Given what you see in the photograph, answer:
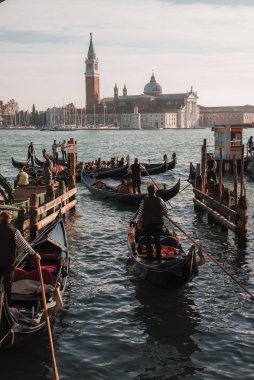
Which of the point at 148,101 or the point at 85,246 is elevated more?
the point at 148,101

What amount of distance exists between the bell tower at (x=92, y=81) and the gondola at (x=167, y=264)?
6305 inches

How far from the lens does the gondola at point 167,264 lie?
28.2ft

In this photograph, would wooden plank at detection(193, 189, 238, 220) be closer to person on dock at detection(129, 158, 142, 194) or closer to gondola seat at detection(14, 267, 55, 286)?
person on dock at detection(129, 158, 142, 194)

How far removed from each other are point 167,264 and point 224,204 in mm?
5371

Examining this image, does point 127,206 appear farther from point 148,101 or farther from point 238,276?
point 148,101

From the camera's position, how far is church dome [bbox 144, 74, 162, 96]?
18425 cm

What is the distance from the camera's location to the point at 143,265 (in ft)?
31.1

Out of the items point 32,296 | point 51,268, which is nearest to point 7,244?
point 32,296

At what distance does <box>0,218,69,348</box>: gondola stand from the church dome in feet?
583

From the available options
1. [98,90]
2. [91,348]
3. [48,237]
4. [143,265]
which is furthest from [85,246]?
[98,90]

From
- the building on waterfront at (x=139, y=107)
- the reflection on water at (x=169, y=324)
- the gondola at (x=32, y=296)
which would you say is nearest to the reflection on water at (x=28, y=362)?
the gondola at (x=32, y=296)

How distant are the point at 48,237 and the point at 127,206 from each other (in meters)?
8.71

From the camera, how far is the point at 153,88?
184875mm

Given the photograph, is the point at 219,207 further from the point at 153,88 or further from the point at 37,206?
the point at 153,88
